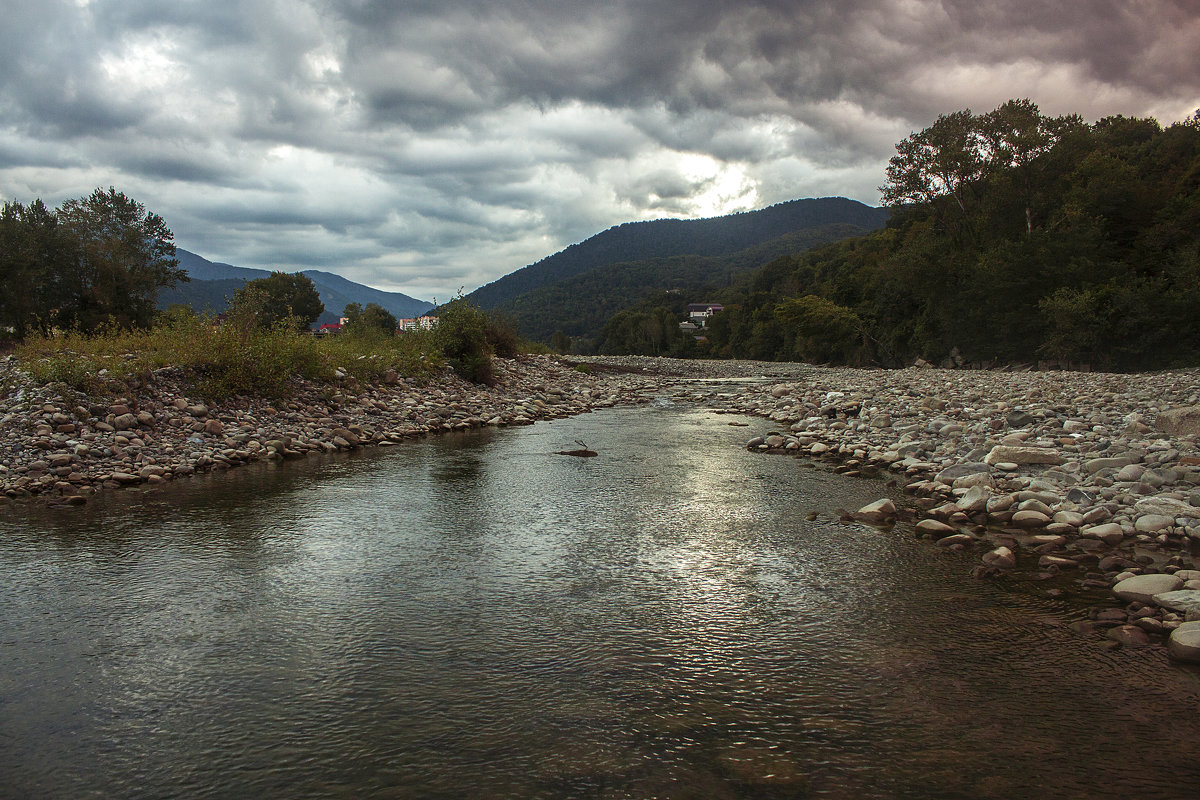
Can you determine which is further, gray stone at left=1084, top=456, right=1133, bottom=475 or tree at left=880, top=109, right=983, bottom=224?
tree at left=880, top=109, right=983, bottom=224

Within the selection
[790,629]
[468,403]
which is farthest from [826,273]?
[790,629]

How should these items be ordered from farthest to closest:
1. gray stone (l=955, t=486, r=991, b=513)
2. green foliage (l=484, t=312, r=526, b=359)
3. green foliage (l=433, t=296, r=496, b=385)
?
green foliage (l=484, t=312, r=526, b=359), green foliage (l=433, t=296, r=496, b=385), gray stone (l=955, t=486, r=991, b=513)

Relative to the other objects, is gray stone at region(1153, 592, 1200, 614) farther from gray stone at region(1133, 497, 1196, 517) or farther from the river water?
gray stone at region(1133, 497, 1196, 517)

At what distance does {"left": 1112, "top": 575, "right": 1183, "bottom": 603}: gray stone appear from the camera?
559 centimetres

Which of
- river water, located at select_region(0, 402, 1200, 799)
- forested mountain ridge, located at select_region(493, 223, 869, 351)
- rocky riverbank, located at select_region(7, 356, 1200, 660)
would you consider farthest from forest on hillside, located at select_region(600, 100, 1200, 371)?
forested mountain ridge, located at select_region(493, 223, 869, 351)

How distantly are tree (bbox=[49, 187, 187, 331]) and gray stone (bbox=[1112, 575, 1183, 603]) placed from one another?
129 feet

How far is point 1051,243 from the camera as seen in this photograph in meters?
37.7

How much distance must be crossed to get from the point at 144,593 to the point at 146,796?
339 cm

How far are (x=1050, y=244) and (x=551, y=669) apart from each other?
44609 millimetres

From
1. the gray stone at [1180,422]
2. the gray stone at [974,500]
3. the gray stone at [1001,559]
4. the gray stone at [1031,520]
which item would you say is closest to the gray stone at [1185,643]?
the gray stone at [1001,559]

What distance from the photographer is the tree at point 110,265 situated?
3550cm

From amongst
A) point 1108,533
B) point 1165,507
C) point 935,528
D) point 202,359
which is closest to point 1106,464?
point 1165,507

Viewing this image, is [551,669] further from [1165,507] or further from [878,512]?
[1165,507]

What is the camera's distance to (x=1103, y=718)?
4.00 meters
